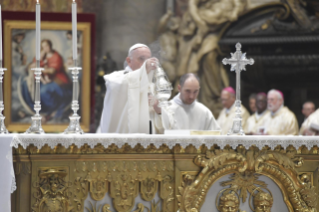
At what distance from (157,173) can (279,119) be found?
579 cm

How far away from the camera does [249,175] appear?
3.97 m

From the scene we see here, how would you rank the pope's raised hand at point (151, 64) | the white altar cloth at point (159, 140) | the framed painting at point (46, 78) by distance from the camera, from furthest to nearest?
the framed painting at point (46, 78) < the pope's raised hand at point (151, 64) < the white altar cloth at point (159, 140)

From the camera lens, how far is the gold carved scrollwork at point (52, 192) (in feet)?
12.1

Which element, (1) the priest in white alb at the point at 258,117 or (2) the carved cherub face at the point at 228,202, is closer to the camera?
(2) the carved cherub face at the point at 228,202

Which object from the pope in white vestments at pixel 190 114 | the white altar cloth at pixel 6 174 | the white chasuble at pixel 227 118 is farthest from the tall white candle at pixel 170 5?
the white altar cloth at pixel 6 174

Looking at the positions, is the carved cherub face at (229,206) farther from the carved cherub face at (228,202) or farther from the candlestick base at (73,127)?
the candlestick base at (73,127)

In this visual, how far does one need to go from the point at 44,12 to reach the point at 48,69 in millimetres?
1101

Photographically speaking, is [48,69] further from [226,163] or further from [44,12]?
[226,163]

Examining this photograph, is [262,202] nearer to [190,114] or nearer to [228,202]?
[228,202]

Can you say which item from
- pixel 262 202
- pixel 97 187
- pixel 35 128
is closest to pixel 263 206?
pixel 262 202

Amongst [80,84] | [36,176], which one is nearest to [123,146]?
[36,176]

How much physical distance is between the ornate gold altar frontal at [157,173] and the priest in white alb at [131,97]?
778 mm

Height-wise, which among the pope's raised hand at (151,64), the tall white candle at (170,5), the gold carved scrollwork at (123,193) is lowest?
the gold carved scrollwork at (123,193)

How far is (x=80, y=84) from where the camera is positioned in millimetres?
10250
